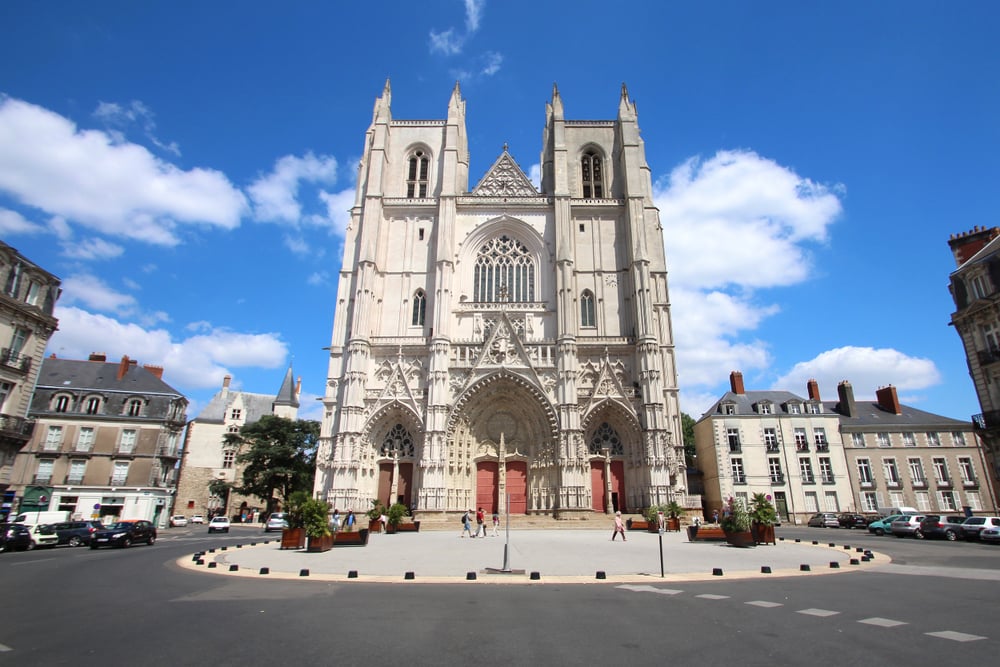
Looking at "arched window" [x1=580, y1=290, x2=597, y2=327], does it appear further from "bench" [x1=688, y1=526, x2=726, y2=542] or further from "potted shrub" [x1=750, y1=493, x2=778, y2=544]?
"potted shrub" [x1=750, y1=493, x2=778, y2=544]

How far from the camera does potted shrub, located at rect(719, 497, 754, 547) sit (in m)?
14.7

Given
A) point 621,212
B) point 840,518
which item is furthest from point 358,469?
point 840,518

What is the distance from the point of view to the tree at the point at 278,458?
124ft

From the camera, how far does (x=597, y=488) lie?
27828 mm

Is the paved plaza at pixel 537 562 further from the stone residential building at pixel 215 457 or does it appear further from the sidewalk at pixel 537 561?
the stone residential building at pixel 215 457

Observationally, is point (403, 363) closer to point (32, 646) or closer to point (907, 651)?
point (32, 646)

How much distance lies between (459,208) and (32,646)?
1193 inches

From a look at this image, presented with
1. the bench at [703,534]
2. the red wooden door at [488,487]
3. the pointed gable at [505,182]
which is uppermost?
the pointed gable at [505,182]

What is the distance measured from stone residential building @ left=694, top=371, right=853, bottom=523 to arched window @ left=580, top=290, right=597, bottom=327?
494 inches

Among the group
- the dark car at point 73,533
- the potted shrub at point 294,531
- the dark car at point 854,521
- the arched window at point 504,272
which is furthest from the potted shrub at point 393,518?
the dark car at point 854,521

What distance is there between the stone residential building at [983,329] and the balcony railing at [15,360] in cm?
4046

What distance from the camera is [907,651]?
181 inches

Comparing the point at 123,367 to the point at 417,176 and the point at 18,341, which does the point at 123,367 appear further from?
the point at 417,176

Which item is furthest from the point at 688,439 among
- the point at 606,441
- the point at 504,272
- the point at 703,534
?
the point at 703,534
